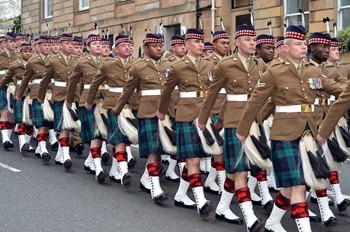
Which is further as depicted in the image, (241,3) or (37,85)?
(241,3)

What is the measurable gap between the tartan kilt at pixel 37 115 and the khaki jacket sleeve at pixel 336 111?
230 inches

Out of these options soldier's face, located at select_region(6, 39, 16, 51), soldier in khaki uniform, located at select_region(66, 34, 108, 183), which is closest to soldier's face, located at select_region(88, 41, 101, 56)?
soldier in khaki uniform, located at select_region(66, 34, 108, 183)

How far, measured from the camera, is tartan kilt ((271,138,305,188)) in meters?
5.55

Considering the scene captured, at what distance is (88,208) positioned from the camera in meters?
7.11

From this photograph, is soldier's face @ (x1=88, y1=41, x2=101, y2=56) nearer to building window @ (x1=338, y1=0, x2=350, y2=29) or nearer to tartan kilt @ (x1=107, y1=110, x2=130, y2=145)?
tartan kilt @ (x1=107, y1=110, x2=130, y2=145)

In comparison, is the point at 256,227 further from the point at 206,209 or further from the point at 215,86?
the point at 215,86

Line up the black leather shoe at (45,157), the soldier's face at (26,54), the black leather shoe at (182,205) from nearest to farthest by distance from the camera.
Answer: the black leather shoe at (182,205) → the black leather shoe at (45,157) → the soldier's face at (26,54)

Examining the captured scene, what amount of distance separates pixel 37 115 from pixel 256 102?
5557 millimetres

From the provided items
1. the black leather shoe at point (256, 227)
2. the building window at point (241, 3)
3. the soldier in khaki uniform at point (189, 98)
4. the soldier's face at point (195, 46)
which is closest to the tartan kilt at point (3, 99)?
the soldier in khaki uniform at point (189, 98)

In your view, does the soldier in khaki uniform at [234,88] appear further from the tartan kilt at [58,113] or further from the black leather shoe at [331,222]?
the tartan kilt at [58,113]

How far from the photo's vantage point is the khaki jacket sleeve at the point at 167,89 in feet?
23.0

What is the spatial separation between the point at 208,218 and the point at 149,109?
163 cm

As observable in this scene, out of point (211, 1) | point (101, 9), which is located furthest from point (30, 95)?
point (101, 9)

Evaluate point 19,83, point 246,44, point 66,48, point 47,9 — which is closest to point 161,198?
point 246,44
